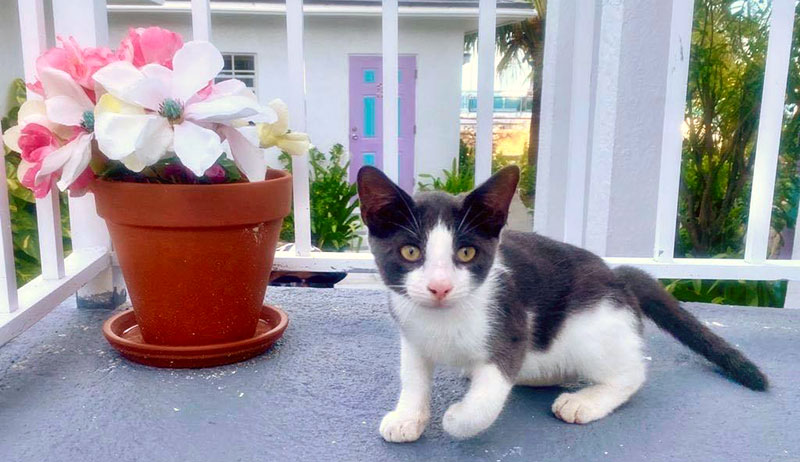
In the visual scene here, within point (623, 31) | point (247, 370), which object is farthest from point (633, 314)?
point (623, 31)

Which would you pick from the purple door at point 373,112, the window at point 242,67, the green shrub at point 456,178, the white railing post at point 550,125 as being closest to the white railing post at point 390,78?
the white railing post at point 550,125

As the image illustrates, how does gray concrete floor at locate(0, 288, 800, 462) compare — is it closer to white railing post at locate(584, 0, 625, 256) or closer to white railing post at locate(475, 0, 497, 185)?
white railing post at locate(584, 0, 625, 256)

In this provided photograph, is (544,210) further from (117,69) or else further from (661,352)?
(117,69)

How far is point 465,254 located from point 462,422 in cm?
25

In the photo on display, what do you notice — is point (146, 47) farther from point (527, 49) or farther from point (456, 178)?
point (527, 49)

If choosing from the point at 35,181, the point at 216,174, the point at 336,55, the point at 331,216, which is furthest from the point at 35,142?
the point at 336,55

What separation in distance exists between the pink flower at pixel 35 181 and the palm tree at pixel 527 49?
5833 mm

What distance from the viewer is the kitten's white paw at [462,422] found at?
3.08 ft

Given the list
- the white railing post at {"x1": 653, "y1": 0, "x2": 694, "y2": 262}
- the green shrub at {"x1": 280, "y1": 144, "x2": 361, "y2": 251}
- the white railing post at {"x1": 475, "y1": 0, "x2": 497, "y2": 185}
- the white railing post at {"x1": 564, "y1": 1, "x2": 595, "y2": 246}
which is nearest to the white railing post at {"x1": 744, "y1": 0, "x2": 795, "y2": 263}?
the white railing post at {"x1": 653, "y1": 0, "x2": 694, "y2": 262}

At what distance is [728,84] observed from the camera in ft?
7.94

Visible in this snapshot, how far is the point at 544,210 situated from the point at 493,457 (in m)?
1.58

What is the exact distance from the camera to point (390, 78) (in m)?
A: 1.54

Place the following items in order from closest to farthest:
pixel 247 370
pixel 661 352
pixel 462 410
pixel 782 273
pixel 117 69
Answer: pixel 462 410 < pixel 117 69 < pixel 247 370 < pixel 661 352 < pixel 782 273

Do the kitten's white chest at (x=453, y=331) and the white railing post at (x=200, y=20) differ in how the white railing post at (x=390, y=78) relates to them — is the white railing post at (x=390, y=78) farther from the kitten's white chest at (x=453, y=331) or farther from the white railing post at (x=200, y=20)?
the kitten's white chest at (x=453, y=331)
